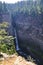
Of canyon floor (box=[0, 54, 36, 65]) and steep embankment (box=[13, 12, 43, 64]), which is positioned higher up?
canyon floor (box=[0, 54, 36, 65])

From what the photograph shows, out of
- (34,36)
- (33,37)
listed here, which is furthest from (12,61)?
(33,37)

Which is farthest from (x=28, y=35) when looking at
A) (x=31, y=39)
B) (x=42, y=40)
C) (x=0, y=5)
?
(x=0, y=5)

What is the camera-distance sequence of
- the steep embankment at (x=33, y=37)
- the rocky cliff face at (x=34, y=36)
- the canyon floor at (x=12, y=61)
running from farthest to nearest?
1. the rocky cliff face at (x=34, y=36)
2. the steep embankment at (x=33, y=37)
3. the canyon floor at (x=12, y=61)

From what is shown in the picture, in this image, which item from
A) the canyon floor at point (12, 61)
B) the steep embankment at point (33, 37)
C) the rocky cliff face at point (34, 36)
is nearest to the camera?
the canyon floor at point (12, 61)

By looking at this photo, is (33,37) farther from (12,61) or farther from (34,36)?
(12,61)

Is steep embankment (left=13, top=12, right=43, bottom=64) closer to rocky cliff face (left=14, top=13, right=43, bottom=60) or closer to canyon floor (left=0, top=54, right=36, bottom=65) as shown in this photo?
rocky cliff face (left=14, top=13, right=43, bottom=60)

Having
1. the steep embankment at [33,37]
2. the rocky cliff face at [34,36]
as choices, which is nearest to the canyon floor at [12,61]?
the steep embankment at [33,37]

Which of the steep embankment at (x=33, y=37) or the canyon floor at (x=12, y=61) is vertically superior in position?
the canyon floor at (x=12, y=61)

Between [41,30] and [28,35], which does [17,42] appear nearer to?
[28,35]

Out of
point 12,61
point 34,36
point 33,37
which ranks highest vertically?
point 12,61

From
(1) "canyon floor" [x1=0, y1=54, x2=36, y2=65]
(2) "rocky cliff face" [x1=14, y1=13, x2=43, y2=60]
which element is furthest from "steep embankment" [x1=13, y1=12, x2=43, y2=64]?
(1) "canyon floor" [x1=0, y1=54, x2=36, y2=65]

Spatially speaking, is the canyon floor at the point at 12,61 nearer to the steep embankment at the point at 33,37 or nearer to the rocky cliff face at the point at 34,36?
the steep embankment at the point at 33,37
